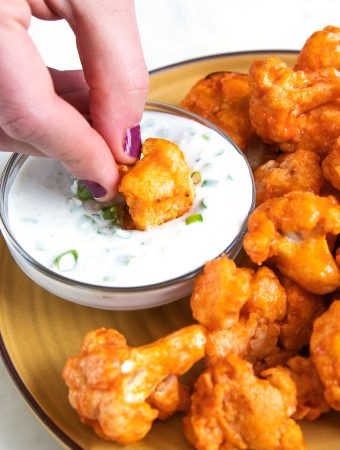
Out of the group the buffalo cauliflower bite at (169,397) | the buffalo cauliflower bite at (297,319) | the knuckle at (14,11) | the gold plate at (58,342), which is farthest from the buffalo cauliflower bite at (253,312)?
the knuckle at (14,11)

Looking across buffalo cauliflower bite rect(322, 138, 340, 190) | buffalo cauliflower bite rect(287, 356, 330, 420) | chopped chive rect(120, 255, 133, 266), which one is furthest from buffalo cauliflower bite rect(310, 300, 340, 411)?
chopped chive rect(120, 255, 133, 266)

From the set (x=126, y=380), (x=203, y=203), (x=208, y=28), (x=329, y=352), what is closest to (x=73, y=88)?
(x=203, y=203)

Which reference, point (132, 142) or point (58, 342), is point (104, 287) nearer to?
point (58, 342)

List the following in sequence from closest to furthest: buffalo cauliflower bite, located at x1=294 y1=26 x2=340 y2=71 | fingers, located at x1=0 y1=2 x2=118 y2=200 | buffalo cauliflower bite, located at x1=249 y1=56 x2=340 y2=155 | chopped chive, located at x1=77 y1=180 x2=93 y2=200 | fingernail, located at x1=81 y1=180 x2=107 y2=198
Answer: fingers, located at x1=0 y1=2 x2=118 y2=200
fingernail, located at x1=81 y1=180 x2=107 y2=198
chopped chive, located at x1=77 y1=180 x2=93 y2=200
buffalo cauliflower bite, located at x1=249 y1=56 x2=340 y2=155
buffalo cauliflower bite, located at x1=294 y1=26 x2=340 y2=71

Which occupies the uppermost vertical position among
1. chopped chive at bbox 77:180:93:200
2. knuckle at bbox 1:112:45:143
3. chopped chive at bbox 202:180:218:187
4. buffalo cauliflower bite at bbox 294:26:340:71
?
knuckle at bbox 1:112:45:143

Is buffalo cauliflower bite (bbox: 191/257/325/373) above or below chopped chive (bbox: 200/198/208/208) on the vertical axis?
below

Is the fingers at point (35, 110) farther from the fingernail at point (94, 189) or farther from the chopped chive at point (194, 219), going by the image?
the chopped chive at point (194, 219)

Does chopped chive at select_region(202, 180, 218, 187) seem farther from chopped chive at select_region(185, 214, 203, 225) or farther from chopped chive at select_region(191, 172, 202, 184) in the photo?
chopped chive at select_region(185, 214, 203, 225)
